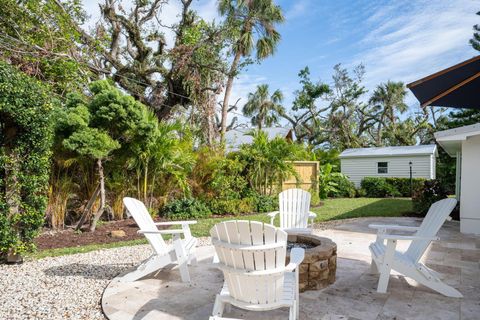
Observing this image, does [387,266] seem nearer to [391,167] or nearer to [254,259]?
[254,259]

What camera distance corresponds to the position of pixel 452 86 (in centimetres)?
407

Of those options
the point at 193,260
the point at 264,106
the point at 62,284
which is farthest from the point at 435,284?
the point at 264,106

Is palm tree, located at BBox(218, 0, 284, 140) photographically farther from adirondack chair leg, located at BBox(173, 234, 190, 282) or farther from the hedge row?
adirondack chair leg, located at BBox(173, 234, 190, 282)

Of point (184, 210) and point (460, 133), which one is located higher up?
point (460, 133)

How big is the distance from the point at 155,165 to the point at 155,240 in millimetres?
4908

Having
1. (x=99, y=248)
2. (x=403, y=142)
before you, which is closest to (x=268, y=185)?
(x=99, y=248)

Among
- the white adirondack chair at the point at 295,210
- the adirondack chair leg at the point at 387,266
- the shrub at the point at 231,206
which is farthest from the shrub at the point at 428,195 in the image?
the adirondack chair leg at the point at 387,266

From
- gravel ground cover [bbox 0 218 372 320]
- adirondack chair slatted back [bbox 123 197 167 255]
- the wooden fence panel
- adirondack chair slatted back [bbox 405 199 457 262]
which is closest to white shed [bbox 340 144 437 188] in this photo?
the wooden fence panel

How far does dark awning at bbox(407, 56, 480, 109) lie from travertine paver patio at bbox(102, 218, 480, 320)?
2.37 m

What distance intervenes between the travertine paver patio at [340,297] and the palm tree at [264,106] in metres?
28.9

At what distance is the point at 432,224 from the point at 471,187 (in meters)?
4.38

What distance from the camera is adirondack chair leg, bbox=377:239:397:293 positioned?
357cm

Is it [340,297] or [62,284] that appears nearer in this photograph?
[340,297]

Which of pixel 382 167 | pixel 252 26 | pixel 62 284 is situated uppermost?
pixel 252 26
